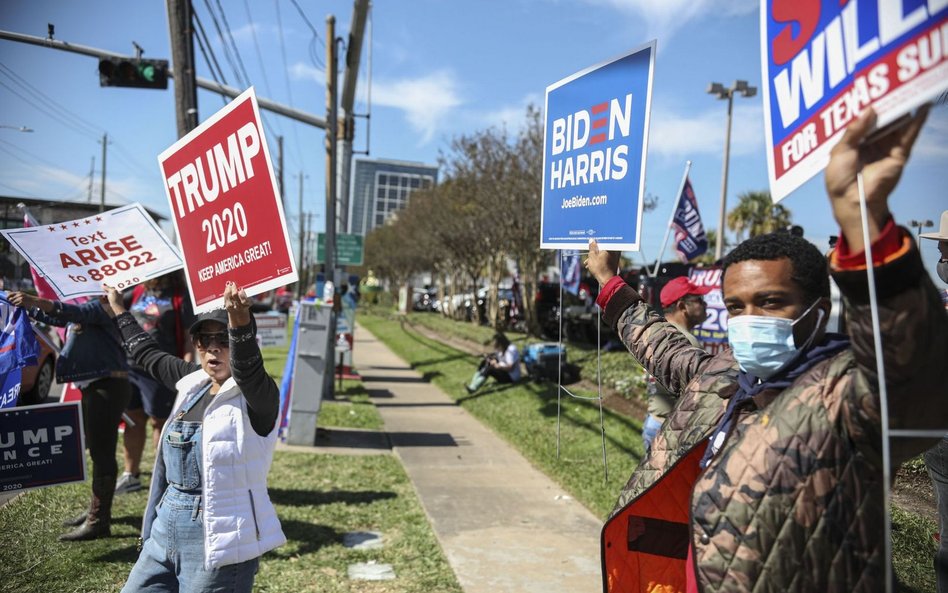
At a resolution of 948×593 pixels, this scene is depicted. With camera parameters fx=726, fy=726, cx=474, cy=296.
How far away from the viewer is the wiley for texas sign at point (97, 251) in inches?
153

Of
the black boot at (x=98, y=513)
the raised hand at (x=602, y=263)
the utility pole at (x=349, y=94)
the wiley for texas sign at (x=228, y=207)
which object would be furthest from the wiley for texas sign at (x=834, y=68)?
the utility pole at (x=349, y=94)

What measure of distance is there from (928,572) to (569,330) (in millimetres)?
19177

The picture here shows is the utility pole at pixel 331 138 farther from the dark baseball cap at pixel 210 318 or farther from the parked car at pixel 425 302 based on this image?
the parked car at pixel 425 302

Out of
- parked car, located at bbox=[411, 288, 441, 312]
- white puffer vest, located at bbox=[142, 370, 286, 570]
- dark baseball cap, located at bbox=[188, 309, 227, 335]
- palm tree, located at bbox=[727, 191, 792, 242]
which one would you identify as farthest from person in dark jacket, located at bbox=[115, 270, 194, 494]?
parked car, located at bbox=[411, 288, 441, 312]

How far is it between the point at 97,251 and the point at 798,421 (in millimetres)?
3707

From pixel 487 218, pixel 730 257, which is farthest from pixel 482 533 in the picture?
pixel 487 218

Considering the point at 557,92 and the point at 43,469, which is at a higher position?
the point at 557,92

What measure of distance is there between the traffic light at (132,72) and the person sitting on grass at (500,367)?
6.95m

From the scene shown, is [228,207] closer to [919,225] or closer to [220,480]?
[220,480]

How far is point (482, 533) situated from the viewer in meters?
5.76

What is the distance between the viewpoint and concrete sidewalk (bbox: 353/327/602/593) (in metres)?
4.93

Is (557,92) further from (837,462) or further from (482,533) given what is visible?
(482,533)

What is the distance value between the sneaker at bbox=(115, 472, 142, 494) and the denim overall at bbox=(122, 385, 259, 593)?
362 centimetres

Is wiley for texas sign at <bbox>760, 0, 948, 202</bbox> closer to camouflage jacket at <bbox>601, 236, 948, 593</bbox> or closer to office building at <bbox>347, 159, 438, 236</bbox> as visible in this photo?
camouflage jacket at <bbox>601, 236, 948, 593</bbox>
